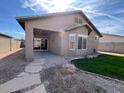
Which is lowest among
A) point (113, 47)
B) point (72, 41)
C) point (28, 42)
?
point (113, 47)

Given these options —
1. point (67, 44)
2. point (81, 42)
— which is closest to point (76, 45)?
point (81, 42)

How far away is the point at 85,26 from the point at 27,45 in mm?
9412

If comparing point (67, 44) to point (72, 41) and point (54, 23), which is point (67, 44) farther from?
point (54, 23)

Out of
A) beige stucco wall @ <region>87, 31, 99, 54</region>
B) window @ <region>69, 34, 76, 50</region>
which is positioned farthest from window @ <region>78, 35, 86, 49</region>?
beige stucco wall @ <region>87, 31, 99, 54</region>

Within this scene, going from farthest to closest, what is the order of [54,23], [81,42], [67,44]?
[81,42], [67,44], [54,23]

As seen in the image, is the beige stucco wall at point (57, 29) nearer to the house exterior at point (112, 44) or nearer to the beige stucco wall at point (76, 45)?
the beige stucco wall at point (76, 45)

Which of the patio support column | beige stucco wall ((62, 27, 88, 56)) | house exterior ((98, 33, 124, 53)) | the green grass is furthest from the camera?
house exterior ((98, 33, 124, 53))

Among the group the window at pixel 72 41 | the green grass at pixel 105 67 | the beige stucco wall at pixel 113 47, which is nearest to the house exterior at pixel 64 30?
the window at pixel 72 41

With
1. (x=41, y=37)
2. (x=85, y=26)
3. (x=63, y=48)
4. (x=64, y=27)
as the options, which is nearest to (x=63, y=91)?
(x=63, y=48)

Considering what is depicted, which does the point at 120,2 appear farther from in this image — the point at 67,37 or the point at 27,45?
the point at 27,45

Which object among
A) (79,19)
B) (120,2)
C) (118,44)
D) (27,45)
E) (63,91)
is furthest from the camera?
(118,44)

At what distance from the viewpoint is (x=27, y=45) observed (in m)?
11.9

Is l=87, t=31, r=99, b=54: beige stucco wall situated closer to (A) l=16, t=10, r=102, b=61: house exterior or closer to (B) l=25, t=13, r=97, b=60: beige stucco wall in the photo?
(A) l=16, t=10, r=102, b=61: house exterior

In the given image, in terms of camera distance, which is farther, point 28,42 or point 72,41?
point 72,41
